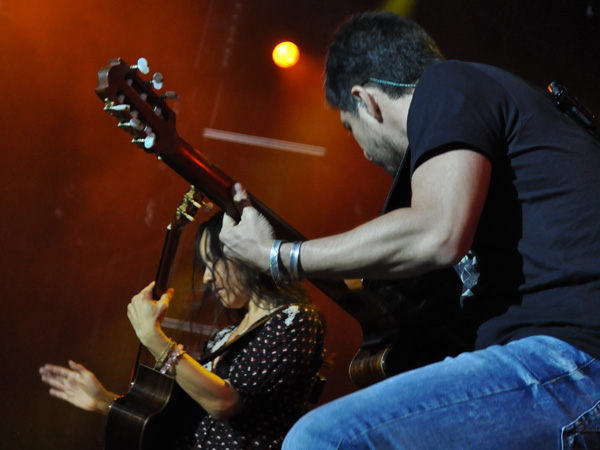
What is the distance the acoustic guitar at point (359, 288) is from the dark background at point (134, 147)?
1756 millimetres

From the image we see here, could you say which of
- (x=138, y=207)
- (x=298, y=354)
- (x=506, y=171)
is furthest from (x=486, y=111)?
(x=138, y=207)

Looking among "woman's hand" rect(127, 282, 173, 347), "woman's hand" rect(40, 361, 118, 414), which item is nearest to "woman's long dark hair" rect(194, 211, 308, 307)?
"woman's hand" rect(127, 282, 173, 347)

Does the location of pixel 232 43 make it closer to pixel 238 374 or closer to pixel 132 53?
pixel 132 53

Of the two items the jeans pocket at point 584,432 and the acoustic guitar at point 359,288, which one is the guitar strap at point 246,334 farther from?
the jeans pocket at point 584,432

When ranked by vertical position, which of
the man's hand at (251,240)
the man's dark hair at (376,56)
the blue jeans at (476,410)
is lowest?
the blue jeans at (476,410)

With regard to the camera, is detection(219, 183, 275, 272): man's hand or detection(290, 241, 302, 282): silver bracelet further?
detection(219, 183, 275, 272): man's hand

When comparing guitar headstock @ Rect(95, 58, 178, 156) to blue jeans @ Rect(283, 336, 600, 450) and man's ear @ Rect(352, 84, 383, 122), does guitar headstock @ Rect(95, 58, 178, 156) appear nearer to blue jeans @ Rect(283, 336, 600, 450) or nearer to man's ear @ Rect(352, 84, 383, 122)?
man's ear @ Rect(352, 84, 383, 122)

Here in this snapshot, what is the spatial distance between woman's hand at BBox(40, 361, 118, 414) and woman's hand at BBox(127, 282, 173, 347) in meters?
0.36

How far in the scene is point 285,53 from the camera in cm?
386

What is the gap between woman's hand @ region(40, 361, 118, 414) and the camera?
2.41 metres

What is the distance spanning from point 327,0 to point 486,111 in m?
3.07

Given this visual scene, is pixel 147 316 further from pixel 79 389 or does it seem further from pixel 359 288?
pixel 359 288

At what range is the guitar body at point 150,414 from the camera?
6.93ft

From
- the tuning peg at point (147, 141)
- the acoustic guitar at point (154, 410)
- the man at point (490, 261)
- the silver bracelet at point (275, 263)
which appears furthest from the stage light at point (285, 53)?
the silver bracelet at point (275, 263)
